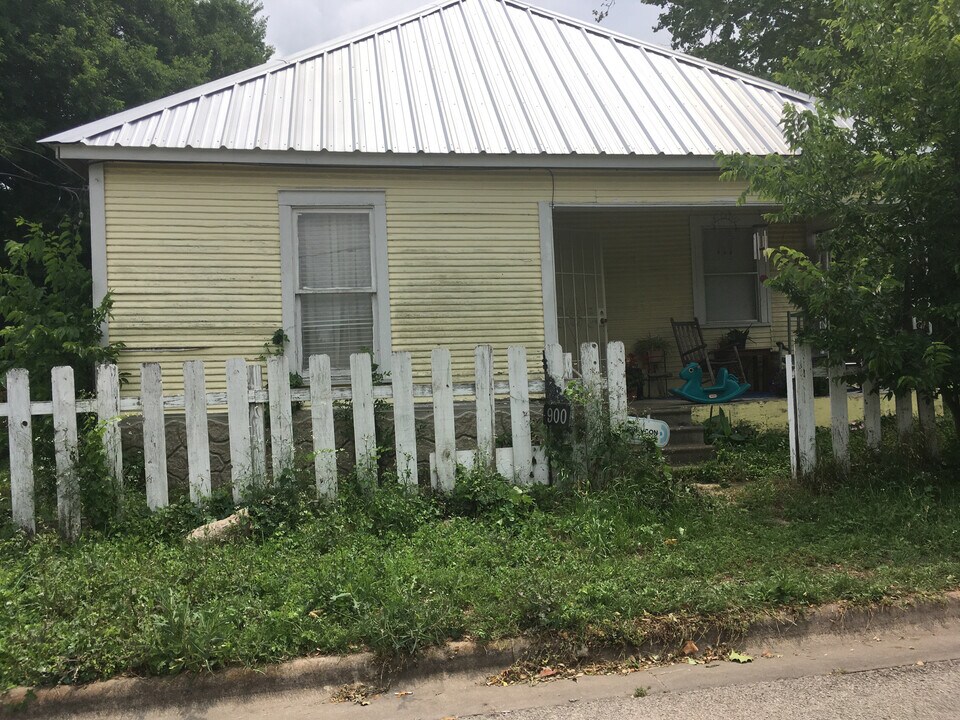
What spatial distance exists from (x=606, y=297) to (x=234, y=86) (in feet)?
18.7

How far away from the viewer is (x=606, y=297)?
458 inches

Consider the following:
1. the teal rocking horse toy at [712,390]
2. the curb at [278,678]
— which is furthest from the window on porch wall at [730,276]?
the curb at [278,678]

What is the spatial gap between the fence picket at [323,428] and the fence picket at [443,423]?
32.6 inches

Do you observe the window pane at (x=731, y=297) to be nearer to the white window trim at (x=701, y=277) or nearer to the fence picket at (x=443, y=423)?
the white window trim at (x=701, y=277)

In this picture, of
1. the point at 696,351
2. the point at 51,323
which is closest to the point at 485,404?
the point at 51,323

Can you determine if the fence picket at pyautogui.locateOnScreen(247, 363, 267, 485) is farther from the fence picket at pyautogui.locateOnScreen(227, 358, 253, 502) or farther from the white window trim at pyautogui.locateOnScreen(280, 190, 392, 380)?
the white window trim at pyautogui.locateOnScreen(280, 190, 392, 380)

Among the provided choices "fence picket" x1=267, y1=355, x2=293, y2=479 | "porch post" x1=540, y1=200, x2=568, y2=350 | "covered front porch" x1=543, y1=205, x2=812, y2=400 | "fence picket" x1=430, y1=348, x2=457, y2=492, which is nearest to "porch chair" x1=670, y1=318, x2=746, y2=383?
"covered front porch" x1=543, y1=205, x2=812, y2=400

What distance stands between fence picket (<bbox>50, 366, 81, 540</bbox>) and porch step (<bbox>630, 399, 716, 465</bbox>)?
4.76m

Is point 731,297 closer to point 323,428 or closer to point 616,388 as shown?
point 616,388

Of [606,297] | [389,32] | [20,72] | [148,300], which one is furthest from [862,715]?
[20,72]

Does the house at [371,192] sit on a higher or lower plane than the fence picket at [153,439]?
higher

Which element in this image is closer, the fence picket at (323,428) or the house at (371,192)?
the fence picket at (323,428)

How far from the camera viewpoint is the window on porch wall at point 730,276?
11.6 meters

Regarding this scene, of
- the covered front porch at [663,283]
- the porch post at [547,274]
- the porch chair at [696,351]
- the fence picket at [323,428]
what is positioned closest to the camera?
the fence picket at [323,428]
